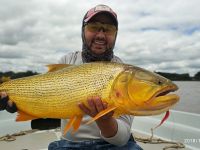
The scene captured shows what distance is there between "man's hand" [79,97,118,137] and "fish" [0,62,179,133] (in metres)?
0.05

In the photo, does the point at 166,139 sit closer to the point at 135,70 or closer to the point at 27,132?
the point at 27,132

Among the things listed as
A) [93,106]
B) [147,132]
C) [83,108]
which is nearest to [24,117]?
[83,108]

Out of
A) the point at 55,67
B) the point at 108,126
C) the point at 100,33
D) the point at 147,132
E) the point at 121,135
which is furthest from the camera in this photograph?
the point at 147,132

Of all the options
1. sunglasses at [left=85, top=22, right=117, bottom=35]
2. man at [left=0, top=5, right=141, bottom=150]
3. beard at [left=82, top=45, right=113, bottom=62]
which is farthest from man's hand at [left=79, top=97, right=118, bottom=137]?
sunglasses at [left=85, top=22, right=117, bottom=35]

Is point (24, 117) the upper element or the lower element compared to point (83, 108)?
lower

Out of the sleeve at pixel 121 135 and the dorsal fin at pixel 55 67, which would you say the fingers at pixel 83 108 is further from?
the sleeve at pixel 121 135

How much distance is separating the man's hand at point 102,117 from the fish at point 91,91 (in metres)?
0.05

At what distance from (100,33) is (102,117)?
49.9 inches

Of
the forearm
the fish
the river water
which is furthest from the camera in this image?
the river water

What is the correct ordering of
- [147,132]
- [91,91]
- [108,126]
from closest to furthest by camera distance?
[91,91], [108,126], [147,132]

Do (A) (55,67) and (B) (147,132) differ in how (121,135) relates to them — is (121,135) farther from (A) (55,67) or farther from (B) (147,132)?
(B) (147,132)

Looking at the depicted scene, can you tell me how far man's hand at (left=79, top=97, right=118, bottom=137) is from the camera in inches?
130

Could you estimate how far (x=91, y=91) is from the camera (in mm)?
3324

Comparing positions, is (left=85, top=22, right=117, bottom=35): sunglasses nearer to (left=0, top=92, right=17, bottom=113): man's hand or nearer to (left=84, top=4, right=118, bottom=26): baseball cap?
(left=84, top=4, right=118, bottom=26): baseball cap
